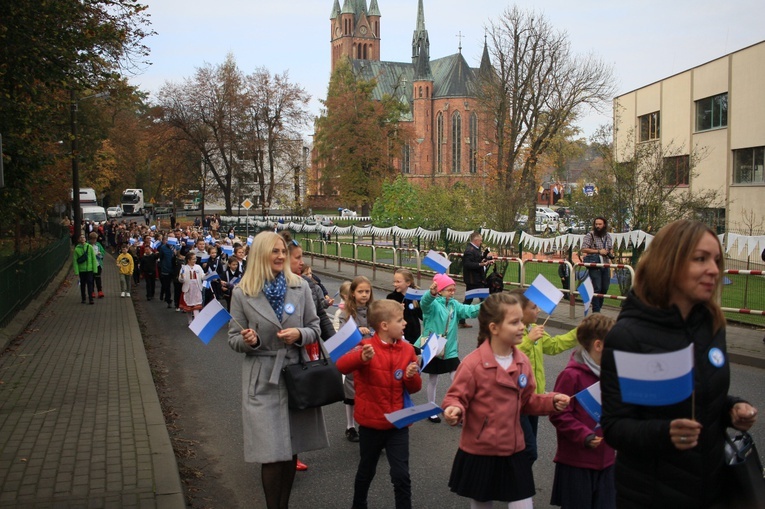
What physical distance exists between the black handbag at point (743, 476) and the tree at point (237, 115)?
197 feet

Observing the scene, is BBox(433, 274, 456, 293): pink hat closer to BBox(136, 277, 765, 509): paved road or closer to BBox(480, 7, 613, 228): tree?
BBox(136, 277, 765, 509): paved road

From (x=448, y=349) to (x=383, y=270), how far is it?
21.8 metres

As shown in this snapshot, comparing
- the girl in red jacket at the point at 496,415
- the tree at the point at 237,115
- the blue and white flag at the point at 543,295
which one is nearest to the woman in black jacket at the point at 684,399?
the girl in red jacket at the point at 496,415

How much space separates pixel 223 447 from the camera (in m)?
7.59

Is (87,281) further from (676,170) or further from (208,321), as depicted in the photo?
(676,170)

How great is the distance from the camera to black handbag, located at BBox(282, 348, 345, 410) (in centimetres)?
479

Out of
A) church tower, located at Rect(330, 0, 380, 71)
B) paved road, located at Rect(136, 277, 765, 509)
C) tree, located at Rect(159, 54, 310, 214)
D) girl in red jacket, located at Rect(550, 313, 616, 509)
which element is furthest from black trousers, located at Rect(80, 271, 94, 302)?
church tower, located at Rect(330, 0, 380, 71)

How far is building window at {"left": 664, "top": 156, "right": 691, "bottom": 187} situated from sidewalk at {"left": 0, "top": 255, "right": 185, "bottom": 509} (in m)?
15.5

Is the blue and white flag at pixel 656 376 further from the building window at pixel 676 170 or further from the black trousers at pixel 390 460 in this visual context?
the building window at pixel 676 170

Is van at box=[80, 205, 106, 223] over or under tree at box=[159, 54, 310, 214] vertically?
under

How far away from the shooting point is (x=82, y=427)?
7672 mm

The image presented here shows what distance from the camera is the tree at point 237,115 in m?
62.1

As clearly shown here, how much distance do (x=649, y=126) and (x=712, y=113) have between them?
5523 millimetres

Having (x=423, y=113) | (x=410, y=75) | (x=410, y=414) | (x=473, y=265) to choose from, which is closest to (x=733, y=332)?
(x=473, y=265)
